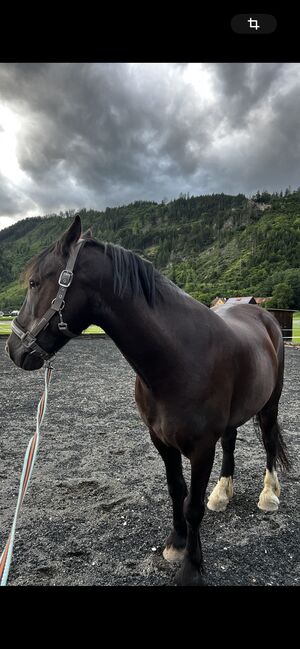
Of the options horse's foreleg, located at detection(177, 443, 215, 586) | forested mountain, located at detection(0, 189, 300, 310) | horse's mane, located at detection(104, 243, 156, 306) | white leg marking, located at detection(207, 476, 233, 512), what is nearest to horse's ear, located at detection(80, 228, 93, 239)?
horse's mane, located at detection(104, 243, 156, 306)

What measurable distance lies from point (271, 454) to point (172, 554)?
1601 millimetres

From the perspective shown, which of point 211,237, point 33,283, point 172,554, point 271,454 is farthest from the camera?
point 211,237

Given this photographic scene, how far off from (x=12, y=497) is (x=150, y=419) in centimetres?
237

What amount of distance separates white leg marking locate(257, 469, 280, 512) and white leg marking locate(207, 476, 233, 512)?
32cm

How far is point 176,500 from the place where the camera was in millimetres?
2760

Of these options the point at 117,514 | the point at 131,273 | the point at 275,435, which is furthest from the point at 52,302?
the point at 275,435

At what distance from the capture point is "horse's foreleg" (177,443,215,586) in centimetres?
229

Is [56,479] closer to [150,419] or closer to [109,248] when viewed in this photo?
[150,419]

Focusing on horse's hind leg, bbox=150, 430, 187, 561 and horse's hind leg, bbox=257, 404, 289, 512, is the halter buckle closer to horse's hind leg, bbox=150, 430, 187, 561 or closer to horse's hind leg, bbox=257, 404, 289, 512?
horse's hind leg, bbox=150, 430, 187, 561

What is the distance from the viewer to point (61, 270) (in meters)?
1.99

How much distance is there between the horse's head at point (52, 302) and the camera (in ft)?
6.46

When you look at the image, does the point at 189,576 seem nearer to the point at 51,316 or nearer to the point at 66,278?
the point at 51,316
